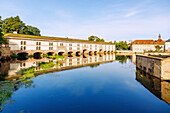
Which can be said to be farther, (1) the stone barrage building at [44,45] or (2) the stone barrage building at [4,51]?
(1) the stone barrage building at [44,45]

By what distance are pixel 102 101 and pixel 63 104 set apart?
10.2ft

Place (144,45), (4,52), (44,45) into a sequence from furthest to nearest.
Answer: (144,45)
(44,45)
(4,52)

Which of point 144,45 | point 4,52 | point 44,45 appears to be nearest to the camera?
point 4,52

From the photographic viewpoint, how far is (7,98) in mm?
8773

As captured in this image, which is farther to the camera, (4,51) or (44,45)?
(44,45)

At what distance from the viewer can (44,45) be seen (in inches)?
1811

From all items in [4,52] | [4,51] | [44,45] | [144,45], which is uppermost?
[144,45]

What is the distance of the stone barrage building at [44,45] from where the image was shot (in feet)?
125

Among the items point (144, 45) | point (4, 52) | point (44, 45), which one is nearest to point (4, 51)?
point (4, 52)

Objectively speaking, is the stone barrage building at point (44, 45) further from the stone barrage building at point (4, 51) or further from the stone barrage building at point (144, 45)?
the stone barrage building at point (144, 45)

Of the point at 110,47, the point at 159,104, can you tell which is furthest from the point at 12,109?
the point at 110,47

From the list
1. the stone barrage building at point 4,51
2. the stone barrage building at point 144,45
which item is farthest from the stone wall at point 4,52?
the stone barrage building at point 144,45

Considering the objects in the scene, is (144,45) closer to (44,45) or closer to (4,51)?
(44,45)

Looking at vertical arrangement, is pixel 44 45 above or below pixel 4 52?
above
